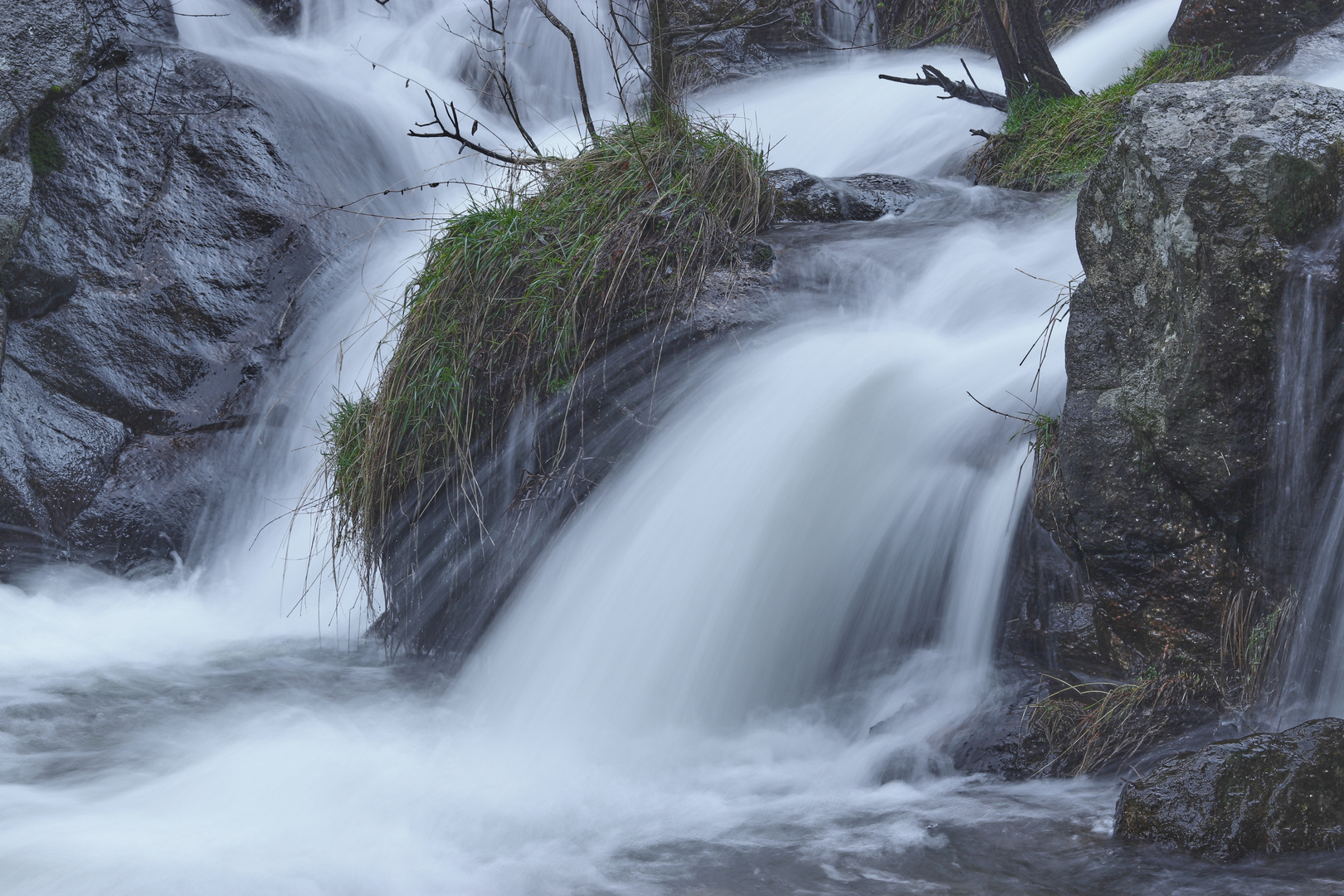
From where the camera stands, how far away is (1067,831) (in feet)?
7.41

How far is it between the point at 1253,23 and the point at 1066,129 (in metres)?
1.34

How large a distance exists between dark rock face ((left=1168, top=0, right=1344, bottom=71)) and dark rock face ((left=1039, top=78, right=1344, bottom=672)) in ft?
12.0

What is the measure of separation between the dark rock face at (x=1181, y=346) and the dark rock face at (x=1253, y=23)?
3.65 metres

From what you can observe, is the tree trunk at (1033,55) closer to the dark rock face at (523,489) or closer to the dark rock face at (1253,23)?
the dark rock face at (1253,23)

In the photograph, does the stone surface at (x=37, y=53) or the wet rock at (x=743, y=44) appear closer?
the stone surface at (x=37, y=53)

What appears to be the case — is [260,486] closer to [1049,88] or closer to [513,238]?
[513,238]

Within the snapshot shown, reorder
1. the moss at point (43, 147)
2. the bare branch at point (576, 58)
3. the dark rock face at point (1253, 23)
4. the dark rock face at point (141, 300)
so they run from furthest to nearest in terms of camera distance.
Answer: the dark rock face at point (1253, 23) → the moss at point (43, 147) → the dark rock face at point (141, 300) → the bare branch at point (576, 58)

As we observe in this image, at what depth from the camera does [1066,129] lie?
215 inches

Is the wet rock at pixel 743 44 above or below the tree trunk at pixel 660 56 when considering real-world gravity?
above

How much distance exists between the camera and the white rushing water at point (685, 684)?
91.0 inches

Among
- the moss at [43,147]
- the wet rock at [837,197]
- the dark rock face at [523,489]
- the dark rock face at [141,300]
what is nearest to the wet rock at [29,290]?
the dark rock face at [141,300]

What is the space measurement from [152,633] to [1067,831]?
346cm

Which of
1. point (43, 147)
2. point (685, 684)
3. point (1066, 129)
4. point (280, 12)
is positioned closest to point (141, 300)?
point (43, 147)

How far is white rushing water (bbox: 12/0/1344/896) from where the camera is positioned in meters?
2.31
